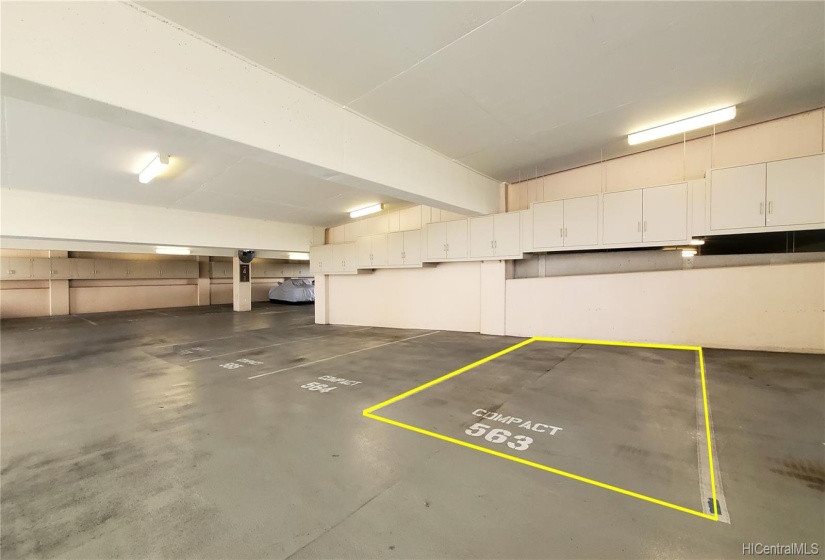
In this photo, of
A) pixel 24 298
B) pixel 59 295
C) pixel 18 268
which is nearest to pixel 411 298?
pixel 18 268

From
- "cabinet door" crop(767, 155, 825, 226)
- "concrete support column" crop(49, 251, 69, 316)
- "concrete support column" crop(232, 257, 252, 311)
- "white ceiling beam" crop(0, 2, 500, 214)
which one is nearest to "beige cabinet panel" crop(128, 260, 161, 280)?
"concrete support column" crop(49, 251, 69, 316)

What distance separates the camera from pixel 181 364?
501 cm

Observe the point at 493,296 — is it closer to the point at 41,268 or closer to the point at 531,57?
the point at 531,57

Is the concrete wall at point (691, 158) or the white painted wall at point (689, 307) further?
the white painted wall at point (689, 307)

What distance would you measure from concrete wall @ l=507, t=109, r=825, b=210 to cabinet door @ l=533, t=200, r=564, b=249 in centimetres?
63

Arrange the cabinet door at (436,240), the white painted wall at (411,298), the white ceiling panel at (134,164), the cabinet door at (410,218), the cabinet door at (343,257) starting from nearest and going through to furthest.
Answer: the white ceiling panel at (134,164), the cabinet door at (436,240), the white painted wall at (411,298), the cabinet door at (410,218), the cabinet door at (343,257)

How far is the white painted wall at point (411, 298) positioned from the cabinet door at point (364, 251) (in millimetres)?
515

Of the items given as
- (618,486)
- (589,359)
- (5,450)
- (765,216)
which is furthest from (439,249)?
(5,450)

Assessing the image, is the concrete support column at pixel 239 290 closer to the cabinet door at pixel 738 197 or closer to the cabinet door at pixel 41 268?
the cabinet door at pixel 41 268

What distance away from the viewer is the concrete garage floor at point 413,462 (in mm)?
1505

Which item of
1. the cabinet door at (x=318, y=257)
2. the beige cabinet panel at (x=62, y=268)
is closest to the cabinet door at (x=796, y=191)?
the cabinet door at (x=318, y=257)

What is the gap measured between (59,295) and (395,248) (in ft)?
48.1

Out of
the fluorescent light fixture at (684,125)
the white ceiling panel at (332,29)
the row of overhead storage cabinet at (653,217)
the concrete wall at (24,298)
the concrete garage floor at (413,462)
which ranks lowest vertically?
the concrete garage floor at (413,462)

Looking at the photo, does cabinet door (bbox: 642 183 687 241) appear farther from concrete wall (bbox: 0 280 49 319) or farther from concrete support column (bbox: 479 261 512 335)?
concrete wall (bbox: 0 280 49 319)
